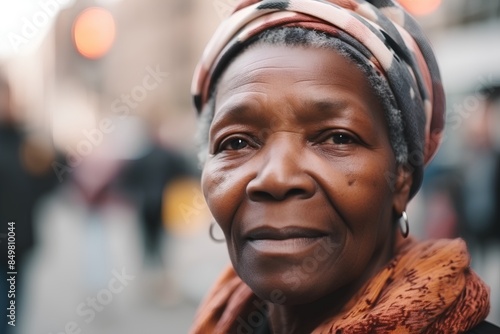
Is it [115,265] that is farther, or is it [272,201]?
[115,265]

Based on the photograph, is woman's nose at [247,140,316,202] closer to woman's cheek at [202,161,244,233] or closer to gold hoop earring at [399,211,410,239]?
woman's cheek at [202,161,244,233]

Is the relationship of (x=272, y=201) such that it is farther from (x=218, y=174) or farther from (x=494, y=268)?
(x=494, y=268)

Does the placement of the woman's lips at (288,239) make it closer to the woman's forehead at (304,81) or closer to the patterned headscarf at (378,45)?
the woman's forehead at (304,81)

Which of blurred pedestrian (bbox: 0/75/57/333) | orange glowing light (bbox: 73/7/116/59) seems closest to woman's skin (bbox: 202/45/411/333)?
blurred pedestrian (bbox: 0/75/57/333)

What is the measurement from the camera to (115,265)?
29.4 feet

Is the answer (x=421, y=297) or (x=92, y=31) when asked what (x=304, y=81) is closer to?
(x=421, y=297)

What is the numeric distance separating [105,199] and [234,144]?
23.3ft

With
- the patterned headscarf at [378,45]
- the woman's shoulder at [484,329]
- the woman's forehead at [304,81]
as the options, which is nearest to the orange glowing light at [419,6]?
the patterned headscarf at [378,45]

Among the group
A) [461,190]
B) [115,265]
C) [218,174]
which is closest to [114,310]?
[115,265]

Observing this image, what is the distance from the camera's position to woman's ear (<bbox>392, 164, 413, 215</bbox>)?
79.4 inches

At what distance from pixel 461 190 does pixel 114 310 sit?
13.4 feet

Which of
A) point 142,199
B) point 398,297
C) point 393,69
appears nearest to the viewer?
point 398,297

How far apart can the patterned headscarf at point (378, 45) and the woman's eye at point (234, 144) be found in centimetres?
25

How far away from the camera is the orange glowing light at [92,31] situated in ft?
24.2
